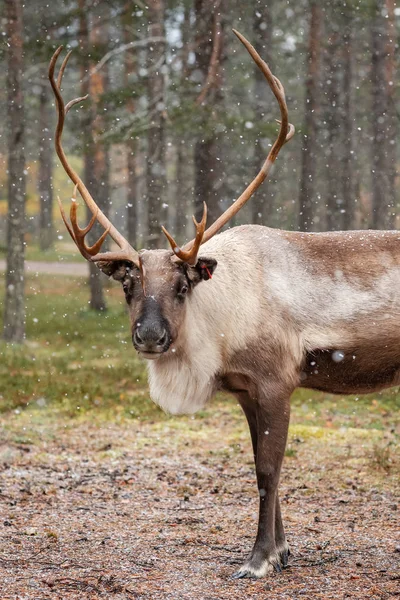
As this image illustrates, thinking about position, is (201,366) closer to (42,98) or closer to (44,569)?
(44,569)

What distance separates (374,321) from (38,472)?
365 cm

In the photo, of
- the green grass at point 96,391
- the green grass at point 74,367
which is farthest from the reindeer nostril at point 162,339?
the green grass at point 74,367

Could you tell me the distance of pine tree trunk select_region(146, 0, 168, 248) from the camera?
37.1 feet

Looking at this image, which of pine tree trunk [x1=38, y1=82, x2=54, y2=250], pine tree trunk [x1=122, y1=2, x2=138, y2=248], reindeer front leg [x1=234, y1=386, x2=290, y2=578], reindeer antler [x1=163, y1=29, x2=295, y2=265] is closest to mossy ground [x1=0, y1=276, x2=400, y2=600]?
reindeer front leg [x1=234, y1=386, x2=290, y2=578]

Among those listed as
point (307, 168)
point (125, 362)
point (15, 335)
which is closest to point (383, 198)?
point (307, 168)

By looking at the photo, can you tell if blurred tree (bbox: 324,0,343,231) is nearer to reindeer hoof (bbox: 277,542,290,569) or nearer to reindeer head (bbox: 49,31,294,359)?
reindeer head (bbox: 49,31,294,359)

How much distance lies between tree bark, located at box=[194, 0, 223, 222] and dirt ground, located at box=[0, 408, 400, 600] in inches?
180

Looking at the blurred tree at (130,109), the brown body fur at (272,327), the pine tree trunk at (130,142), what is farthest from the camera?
the pine tree trunk at (130,142)

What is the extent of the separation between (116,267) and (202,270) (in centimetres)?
54

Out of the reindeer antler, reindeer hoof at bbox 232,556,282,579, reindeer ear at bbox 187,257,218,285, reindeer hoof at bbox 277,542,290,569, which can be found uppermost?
the reindeer antler

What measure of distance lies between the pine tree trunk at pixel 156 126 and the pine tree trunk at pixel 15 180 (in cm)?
210

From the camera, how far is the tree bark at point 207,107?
11.8 metres

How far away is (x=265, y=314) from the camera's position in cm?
513

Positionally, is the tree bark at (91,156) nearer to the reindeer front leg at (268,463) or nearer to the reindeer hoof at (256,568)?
the reindeer front leg at (268,463)
